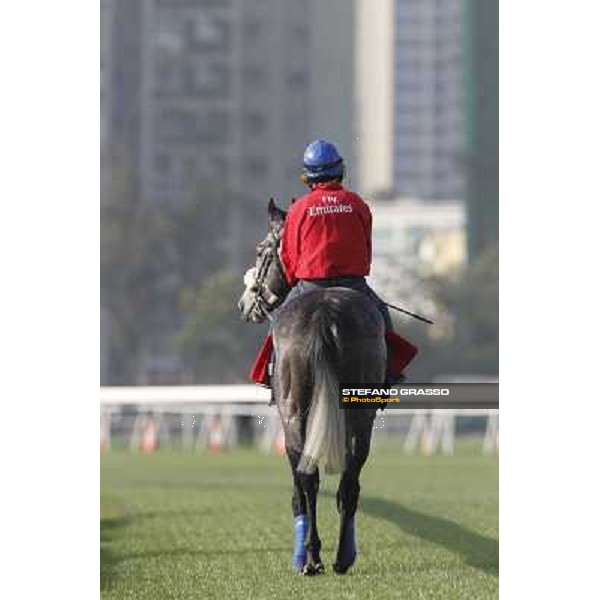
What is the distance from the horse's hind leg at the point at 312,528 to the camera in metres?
9.23

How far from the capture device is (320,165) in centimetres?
924

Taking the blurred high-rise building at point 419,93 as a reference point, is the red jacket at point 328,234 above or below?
below

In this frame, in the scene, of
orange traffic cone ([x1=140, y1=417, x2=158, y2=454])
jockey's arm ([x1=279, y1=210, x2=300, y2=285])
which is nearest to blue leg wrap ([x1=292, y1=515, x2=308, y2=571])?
A: jockey's arm ([x1=279, y1=210, x2=300, y2=285])

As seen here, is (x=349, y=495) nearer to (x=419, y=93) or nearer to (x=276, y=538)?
(x=276, y=538)

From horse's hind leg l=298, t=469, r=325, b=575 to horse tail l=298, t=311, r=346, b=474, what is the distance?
0.05 m

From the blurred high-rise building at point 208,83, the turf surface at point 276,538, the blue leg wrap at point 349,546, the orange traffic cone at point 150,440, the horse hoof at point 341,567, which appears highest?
the blurred high-rise building at point 208,83

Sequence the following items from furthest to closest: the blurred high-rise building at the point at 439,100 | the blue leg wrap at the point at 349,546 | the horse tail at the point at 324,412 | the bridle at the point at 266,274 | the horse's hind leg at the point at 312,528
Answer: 1. the blurred high-rise building at the point at 439,100
2. the blue leg wrap at the point at 349,546
3. the bridle at the point at 266,274
4. the horse's hind leg at the point at 312,528
5. the horse tail at the point at 324,412

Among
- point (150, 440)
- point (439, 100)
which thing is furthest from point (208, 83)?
point (150, 440)

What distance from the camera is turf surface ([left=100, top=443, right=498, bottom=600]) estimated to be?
31.3ft

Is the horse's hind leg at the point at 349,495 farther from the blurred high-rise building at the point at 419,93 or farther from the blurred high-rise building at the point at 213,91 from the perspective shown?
the blurred high-rise building at the point at 419,93

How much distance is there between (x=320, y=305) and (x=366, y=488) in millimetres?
6190

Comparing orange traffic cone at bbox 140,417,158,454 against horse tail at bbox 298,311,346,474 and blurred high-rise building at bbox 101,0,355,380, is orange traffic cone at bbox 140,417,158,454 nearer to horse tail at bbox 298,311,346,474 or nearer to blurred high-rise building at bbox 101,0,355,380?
blurred high-rise building at bbox 101,0,355,380

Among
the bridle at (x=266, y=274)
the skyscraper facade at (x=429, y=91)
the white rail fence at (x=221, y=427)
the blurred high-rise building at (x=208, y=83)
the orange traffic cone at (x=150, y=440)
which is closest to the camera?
the bridle at (x=266, y=274)

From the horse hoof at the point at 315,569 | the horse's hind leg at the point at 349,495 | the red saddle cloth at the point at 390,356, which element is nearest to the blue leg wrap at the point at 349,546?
the horse's hind leg at the point at 349,495
